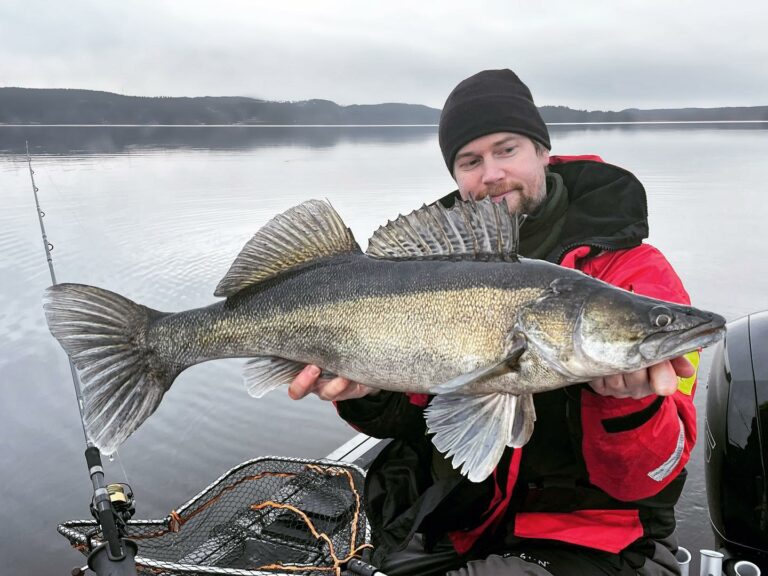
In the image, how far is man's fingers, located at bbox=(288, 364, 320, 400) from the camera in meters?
2.49

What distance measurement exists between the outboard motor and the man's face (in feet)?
4.31

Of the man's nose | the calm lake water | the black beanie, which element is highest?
the black beanie

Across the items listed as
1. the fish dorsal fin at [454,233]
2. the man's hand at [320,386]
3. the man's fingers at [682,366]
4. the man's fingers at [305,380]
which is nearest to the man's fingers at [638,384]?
the man's fingers at [682,366]

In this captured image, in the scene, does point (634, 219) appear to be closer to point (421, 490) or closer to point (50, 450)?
point (421, 490)

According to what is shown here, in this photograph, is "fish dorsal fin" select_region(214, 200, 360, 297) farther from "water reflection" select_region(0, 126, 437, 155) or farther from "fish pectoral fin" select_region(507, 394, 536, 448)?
"water reflection" select_region(0, 126, 437, 155)

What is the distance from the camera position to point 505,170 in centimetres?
331

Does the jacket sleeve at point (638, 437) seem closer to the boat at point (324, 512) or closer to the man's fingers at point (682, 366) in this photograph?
the man's fingers at point (682, 366)

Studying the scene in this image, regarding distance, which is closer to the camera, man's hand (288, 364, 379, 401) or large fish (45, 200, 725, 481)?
large fish (45, 200, 725, 481)

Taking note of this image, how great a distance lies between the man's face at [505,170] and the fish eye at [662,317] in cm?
135

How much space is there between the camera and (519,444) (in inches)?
84.0

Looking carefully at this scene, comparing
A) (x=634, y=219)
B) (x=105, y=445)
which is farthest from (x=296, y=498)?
(x=634, y=219)

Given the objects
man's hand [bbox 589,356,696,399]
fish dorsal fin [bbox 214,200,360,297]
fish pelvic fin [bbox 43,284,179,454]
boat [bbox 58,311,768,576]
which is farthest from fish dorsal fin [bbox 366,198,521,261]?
boat [bbox 58,311,768,576]

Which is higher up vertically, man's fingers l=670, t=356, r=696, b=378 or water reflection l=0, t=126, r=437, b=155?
water reflection l=0, t=126, r=437, b=155

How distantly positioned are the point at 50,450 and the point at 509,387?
5077 millimetres
